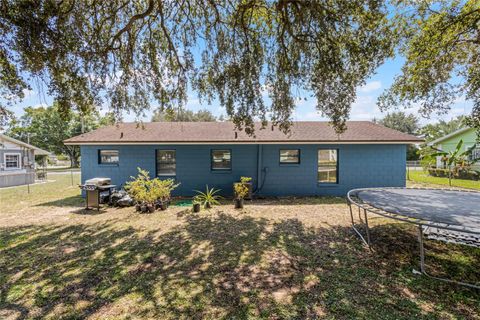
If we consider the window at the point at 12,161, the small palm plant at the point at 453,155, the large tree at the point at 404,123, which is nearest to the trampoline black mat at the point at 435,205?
the small palm plant at the point at 453,155

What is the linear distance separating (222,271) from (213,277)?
9.1 inches

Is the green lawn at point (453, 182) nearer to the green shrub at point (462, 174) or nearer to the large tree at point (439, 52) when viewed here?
the green shrub at point (462, 174)

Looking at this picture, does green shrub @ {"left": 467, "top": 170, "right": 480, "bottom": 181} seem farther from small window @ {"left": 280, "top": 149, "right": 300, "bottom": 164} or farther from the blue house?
small window @ {"left": 280, "top": 149, "right": 300, "bottom": 164}

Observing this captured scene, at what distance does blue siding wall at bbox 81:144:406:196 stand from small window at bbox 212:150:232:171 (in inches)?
10.5

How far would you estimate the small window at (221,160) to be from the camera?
10672mm

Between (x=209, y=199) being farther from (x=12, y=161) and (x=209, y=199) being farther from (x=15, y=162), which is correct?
(x=15, y=162)

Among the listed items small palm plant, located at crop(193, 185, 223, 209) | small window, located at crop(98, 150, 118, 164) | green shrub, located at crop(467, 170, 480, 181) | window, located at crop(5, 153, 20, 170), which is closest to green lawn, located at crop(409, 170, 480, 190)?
green shrub, located at crop(467, 170, 480, 181)

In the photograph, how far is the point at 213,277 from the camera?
371cm

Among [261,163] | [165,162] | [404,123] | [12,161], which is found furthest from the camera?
[404,123]

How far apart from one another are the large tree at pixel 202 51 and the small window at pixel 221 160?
3.53 metres

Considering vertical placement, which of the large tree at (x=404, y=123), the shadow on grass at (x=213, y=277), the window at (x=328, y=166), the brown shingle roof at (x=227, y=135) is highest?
the large tree at (x=404, y=123)

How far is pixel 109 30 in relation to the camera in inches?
253

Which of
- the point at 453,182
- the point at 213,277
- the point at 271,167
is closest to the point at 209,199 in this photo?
the point at 271,167

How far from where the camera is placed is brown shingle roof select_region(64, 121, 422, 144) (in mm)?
10055
